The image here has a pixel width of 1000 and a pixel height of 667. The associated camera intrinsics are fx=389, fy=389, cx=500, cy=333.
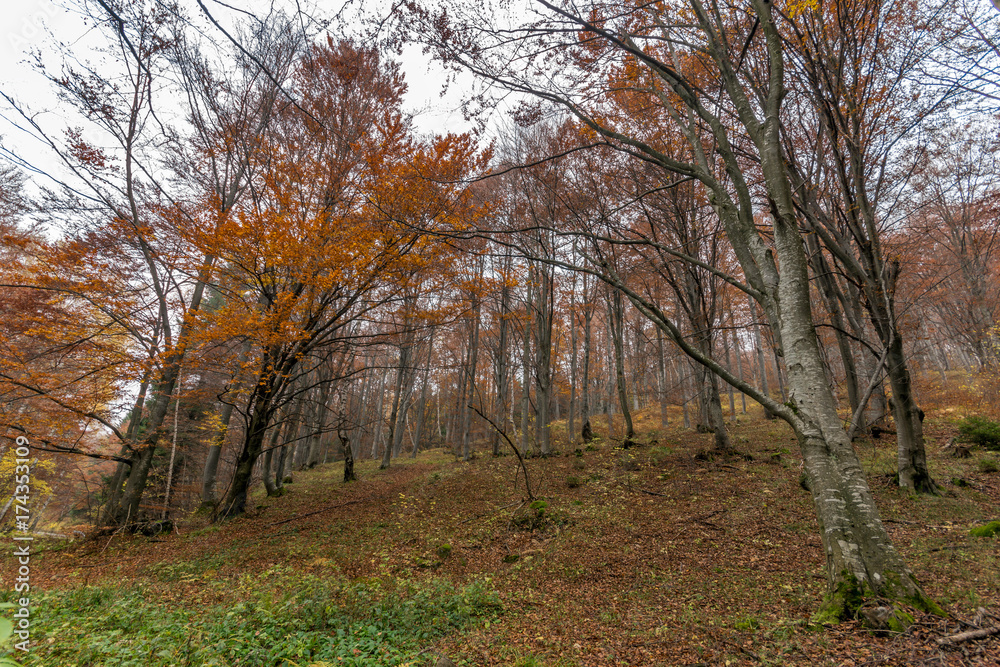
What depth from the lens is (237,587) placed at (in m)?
5.09

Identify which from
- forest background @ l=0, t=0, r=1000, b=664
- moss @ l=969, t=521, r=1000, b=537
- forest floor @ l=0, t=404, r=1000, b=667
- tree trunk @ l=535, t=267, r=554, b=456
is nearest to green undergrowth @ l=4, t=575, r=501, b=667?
forest floor @ l=0, t=404, r=1000, b=667

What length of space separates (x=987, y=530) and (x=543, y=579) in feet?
17.7

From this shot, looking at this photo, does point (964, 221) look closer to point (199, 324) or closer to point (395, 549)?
point (395, 549)

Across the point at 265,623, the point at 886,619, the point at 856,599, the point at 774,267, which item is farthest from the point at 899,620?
the point at 265,623

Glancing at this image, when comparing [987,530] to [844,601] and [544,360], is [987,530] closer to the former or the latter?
[844,601]

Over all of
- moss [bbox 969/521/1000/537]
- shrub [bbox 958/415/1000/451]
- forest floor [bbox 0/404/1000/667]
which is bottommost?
forest floor [bbox 0/404/1000/667]

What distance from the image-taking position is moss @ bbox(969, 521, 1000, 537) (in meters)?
4.65

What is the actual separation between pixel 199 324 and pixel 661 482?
1032 cm

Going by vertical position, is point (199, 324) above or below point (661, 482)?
above

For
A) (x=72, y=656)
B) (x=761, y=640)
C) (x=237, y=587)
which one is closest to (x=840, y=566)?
(x=761, y=640)

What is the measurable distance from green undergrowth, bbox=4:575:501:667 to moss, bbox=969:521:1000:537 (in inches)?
232

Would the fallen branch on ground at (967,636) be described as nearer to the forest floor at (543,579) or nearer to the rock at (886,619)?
the forest floor at (543,579)

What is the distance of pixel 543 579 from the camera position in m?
5.39

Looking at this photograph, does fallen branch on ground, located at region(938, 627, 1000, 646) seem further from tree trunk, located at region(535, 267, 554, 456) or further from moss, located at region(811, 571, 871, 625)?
tree trunk, located at region(535, 267, 554, 456)
